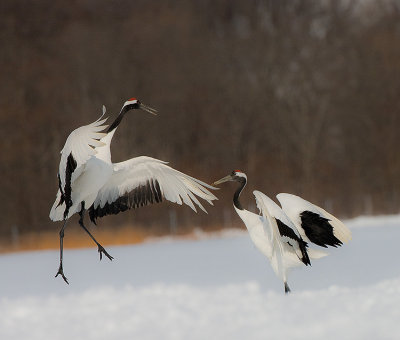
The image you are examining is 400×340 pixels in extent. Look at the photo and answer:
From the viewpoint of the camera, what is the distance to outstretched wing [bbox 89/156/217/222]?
9219 mm

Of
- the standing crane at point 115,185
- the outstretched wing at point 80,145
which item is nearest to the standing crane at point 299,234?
the standing crane at point 115,185

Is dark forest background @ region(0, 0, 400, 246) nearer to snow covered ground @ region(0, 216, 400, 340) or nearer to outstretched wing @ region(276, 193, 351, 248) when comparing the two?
snow covered ground @ region(0, 216, 400, 340)

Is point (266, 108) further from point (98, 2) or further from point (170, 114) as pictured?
point (98, 2)

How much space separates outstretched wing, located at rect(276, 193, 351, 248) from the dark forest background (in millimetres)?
15620

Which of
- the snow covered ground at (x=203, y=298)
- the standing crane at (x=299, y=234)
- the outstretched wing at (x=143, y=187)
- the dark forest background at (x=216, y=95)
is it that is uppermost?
the dark forest background at (x=216, y=95)

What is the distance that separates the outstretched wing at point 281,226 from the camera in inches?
316

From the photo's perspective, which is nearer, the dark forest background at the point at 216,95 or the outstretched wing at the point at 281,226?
the outstretched wing at the point at 281,226

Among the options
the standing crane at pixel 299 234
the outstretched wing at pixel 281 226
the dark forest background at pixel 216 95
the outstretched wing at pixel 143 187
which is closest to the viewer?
the outstretched wing at pixel 281 226

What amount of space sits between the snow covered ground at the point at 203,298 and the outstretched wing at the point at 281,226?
1.28 ft

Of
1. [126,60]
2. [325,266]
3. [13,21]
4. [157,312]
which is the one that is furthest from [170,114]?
[157,312]

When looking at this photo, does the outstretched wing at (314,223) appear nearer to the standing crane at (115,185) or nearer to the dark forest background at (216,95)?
the standing crane at (115,185)

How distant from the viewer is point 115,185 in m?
9.86

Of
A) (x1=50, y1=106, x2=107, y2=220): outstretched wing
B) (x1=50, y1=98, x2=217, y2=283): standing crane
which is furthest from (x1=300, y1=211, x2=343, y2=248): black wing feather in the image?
(x1=50, y1=106, x2=107, y2=220): outstretched wing

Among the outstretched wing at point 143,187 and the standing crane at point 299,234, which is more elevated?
the outstretched wing at point 143,187
